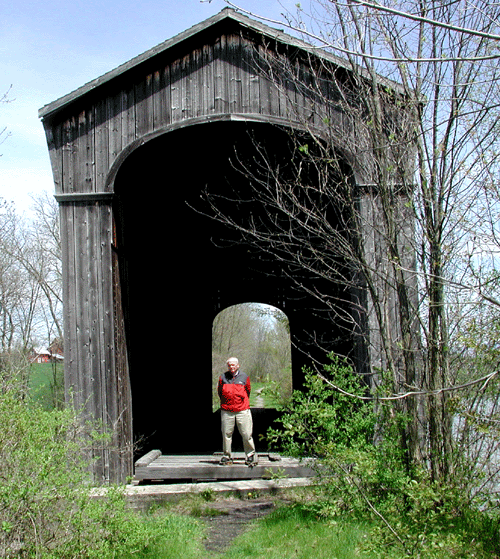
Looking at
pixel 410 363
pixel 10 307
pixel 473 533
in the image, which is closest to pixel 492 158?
pixel 410 363

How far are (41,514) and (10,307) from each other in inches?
1046

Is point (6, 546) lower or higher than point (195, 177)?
lower

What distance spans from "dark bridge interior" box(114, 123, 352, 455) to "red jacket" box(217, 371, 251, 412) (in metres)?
1.24

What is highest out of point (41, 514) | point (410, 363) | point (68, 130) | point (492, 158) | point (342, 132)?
point (68, 130)

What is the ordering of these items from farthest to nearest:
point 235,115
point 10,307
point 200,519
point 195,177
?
point 10,307
point 195,177
point 235,115
point 200,519

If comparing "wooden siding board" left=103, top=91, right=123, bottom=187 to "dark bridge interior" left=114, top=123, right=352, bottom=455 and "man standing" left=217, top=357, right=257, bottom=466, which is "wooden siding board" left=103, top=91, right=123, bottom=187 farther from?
"man standing" left=217, top=357, right=257, bottom=466

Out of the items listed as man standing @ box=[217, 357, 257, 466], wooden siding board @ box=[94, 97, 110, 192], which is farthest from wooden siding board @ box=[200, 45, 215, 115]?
man standing @ box=[217, 357, 257, 466]

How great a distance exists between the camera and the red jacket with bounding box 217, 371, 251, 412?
7652mm

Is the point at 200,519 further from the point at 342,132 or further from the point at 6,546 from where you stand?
the point at 342,132

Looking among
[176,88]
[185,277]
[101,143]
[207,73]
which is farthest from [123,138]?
[185,277]

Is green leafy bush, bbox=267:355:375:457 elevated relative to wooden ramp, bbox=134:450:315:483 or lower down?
elevated

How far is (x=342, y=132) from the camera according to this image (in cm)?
617

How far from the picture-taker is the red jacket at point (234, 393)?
301 inches

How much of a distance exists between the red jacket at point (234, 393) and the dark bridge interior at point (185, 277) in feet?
4.07
